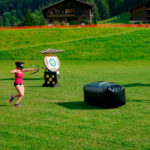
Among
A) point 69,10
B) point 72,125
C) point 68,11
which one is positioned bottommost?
point 72,125

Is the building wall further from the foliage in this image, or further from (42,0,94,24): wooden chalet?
the foliage

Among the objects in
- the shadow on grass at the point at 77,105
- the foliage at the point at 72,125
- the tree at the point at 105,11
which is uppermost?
the tree at the point at 105,11

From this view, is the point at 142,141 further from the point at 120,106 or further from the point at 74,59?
the point at 74,59

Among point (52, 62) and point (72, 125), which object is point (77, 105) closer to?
point (72, 125)

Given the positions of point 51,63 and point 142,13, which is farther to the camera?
point 142,13

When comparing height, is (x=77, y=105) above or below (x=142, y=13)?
below

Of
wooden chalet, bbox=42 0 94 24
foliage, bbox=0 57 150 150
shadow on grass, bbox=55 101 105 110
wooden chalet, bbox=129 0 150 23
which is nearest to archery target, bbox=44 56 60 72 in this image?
foliage, bbox=0 57 150 150

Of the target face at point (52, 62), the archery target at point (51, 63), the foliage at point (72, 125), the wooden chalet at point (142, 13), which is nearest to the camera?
the foliage at point (72, 125)

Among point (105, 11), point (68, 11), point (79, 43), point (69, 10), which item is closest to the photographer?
point (79, 43)

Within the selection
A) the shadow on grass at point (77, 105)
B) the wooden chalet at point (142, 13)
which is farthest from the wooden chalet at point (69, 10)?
the shadow on grass at point (77, 105)

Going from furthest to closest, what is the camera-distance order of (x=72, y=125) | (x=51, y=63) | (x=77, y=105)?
(x=51, y=63), (x=77, y=105), (x=72, y=125)

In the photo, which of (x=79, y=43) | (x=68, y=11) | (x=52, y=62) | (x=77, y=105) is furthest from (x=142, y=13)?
(x=77, y=105)

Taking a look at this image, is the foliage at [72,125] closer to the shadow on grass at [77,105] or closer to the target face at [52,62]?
the shadow on grass at [77,105]

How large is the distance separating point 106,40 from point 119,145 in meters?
46.4
